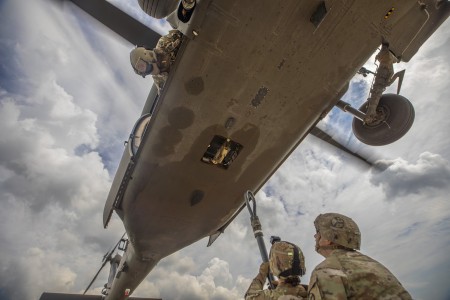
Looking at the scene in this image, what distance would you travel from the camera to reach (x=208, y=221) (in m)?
6.01

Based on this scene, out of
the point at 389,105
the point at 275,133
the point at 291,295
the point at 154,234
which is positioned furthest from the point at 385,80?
the point at 154,234

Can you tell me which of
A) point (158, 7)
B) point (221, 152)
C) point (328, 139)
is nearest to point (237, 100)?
point (221, 152)

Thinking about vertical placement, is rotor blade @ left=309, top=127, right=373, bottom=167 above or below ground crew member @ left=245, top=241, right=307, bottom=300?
above

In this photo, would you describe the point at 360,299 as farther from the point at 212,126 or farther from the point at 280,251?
the point at 212,126

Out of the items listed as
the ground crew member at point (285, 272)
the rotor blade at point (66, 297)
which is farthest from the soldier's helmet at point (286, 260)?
the rotor blade at point (66, 297)

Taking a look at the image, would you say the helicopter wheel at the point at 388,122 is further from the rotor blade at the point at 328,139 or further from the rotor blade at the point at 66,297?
the rotor blade at the point at 66,297

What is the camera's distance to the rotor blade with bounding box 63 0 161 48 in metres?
3.91

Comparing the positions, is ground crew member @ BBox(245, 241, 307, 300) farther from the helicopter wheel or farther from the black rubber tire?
the black rubber tire

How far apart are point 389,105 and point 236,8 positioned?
126 inches

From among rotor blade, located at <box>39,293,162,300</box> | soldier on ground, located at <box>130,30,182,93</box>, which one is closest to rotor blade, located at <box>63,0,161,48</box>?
soldier on ground, located at <box>130,30,182,93</box>

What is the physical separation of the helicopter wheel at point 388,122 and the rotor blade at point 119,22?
4266 millimetres

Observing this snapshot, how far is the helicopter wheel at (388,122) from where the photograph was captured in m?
4.16

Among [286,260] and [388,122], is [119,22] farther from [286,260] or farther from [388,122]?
[388,122]

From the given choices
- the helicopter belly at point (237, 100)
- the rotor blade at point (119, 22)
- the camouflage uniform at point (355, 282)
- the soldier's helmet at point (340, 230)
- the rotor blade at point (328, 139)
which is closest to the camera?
the camouflage uniform at point (355, 282)
